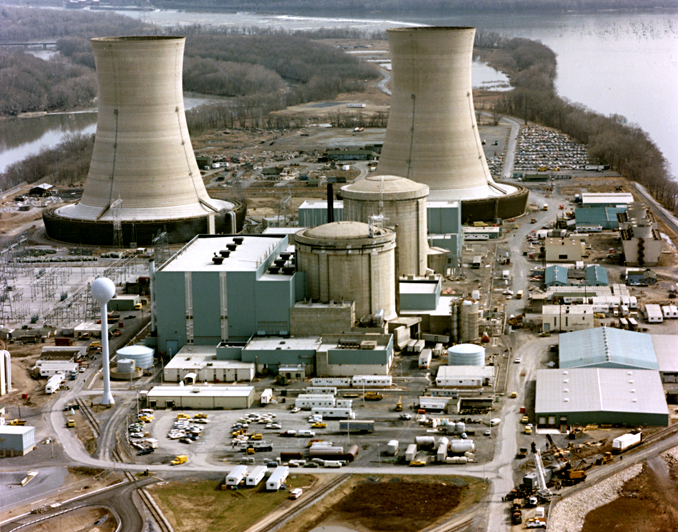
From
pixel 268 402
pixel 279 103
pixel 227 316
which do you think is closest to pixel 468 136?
pixel 227 316

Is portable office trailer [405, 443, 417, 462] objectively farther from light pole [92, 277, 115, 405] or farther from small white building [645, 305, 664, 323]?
small white building [645, 305, 664, 323]

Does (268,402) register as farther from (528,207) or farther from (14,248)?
(528,207)

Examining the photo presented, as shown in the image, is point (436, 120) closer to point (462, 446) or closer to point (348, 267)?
point (348, 267)

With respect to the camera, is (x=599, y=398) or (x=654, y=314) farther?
(x=654, y=314)

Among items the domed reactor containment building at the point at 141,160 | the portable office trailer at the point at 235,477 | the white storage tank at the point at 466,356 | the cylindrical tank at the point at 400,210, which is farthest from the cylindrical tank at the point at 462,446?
the domed reactor containment building at the point at 141,160

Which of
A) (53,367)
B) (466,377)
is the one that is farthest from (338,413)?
(53,367)

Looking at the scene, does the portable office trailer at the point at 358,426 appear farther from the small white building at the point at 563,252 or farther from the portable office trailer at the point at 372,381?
the small white building at the point at 563,252
